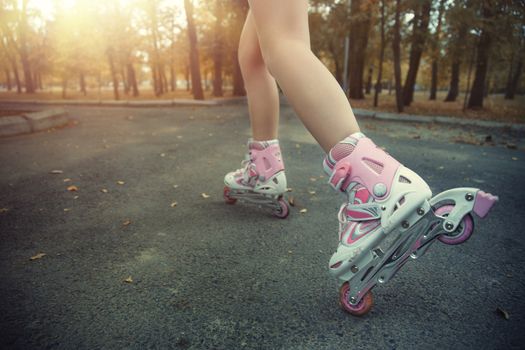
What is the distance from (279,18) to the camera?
1.16 meters

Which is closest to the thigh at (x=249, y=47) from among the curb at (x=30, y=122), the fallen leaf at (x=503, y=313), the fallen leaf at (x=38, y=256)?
the fallen leaf at (x=38, y=256)

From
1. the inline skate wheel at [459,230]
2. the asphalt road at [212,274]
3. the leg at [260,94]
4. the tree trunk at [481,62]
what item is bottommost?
the asphalt road at [212,274]

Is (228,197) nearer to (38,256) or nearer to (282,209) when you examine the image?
(282,209)

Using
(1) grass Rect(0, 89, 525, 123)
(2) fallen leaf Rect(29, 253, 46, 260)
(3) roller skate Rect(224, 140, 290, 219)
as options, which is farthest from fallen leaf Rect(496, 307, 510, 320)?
(1) grass Rect(0, 89, 525, 123)

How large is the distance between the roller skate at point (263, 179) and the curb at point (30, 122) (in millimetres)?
5011

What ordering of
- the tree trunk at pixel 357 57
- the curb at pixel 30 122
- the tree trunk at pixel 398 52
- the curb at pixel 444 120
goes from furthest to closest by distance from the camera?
the tree trunk at pixel 357 57, the tree trunk at pixel 398 52, the curb at pixel 444 120, the curb at pixel 30 122

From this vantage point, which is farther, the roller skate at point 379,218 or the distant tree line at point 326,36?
the distant tree line at point 326,36

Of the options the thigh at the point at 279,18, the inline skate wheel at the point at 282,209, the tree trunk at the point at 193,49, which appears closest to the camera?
the thigh at the point at 279,18

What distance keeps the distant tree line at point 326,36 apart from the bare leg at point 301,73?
5.28 feet

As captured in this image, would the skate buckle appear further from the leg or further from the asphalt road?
the leg

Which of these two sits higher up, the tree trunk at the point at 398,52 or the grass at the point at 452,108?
the tree trunk at the point at 398,52

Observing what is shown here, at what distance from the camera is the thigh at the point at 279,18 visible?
115cm

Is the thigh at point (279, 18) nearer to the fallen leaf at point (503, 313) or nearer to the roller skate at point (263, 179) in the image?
the roller skate at point (263, 179)

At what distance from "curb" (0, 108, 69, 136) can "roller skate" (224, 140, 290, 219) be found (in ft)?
16.4
